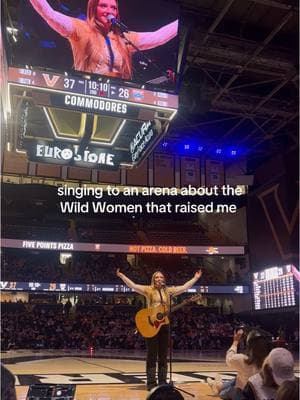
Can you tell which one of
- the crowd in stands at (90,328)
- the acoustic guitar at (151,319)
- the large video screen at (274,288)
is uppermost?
the large video screen at (274,288)

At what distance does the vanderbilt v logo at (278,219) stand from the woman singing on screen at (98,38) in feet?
42.9

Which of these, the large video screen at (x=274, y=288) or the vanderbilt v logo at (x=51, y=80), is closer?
the vanderbilt v logo at (x=51, y=80)

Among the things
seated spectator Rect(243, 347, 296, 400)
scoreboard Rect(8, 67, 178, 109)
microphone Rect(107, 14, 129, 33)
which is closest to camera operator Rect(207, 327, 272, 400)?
seated spectator Rect(243, 347, 296, 400)

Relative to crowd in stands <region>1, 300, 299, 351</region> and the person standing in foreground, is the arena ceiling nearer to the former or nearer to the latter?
the person standing in foreground

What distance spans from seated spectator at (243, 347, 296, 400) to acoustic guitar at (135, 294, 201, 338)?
289cm

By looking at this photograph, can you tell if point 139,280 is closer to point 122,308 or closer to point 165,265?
point 122,308

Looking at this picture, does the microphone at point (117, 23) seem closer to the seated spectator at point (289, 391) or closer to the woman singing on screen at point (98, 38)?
the woman singing on screen at point (98, 38)

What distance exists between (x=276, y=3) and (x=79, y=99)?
6.75 metres

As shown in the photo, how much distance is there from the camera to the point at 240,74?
1356 centimetres

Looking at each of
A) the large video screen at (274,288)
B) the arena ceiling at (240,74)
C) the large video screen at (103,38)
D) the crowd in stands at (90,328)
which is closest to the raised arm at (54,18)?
the large video screen at (103,38)

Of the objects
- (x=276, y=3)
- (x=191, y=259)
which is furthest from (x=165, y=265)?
(x=276, y=3)

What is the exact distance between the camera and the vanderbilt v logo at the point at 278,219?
18.3 m

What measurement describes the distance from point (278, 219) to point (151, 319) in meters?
14.7

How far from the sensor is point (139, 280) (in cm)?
2298
